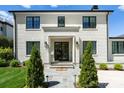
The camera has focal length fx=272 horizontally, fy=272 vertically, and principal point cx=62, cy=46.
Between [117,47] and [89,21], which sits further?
[117,47]

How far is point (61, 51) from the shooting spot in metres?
29.2

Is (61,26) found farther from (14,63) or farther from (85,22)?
(14,63)

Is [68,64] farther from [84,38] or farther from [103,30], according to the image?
[103,30]

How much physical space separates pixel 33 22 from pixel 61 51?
4372 mm

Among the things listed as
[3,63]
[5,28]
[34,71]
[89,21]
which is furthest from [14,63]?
[5,28]

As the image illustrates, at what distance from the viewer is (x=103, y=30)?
2797 cm

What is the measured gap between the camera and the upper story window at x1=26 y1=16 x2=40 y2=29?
27837 mm

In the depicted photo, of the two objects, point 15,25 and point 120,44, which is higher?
point 15,25

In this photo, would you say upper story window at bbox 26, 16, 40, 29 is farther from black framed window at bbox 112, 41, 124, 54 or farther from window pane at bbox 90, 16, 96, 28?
black framed window at bbox 112, 41, 124, 54

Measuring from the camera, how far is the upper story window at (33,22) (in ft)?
91.3

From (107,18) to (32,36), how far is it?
7.92 m

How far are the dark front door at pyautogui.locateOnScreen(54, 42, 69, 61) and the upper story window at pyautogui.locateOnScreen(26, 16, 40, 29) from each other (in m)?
2.92
